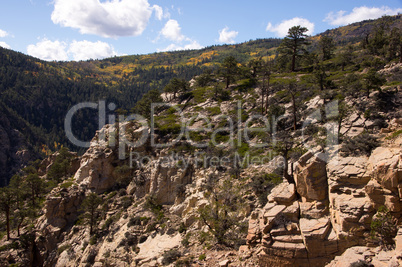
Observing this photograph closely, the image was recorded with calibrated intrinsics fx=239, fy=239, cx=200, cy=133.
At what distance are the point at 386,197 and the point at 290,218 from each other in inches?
190

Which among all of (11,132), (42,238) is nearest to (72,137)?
(11,132)

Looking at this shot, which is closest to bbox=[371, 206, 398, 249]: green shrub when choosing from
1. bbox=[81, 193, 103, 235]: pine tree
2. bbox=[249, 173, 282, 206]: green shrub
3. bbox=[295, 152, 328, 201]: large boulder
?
bbox=[295, 152, 328, 201]: large boulder

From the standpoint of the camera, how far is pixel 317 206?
1363 cm

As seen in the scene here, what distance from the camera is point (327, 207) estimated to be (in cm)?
1347

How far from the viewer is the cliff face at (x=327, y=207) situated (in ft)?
37.6

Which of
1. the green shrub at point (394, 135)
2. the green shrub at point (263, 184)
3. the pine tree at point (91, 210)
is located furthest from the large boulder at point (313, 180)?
the pine tree at point (91, 210)

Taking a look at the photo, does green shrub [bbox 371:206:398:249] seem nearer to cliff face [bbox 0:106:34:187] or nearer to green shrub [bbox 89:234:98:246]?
green shrub [bbox 89:234:98:246]

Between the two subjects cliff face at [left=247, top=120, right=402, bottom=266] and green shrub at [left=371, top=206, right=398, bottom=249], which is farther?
cliff face at [left=247, top=120, right=402, bottom=266]

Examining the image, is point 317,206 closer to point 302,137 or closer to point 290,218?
point 290,218

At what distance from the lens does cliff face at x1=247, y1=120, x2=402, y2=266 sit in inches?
452

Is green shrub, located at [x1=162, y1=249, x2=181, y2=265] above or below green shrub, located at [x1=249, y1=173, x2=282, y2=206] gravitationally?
below

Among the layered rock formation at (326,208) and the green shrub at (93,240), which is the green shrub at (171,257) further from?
the green shrub at (93,240)

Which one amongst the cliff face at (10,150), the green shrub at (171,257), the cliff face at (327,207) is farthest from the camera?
the cliff face at (10,150)

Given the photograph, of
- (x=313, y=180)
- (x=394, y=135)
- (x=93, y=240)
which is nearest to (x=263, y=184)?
(x=313, y=180)
